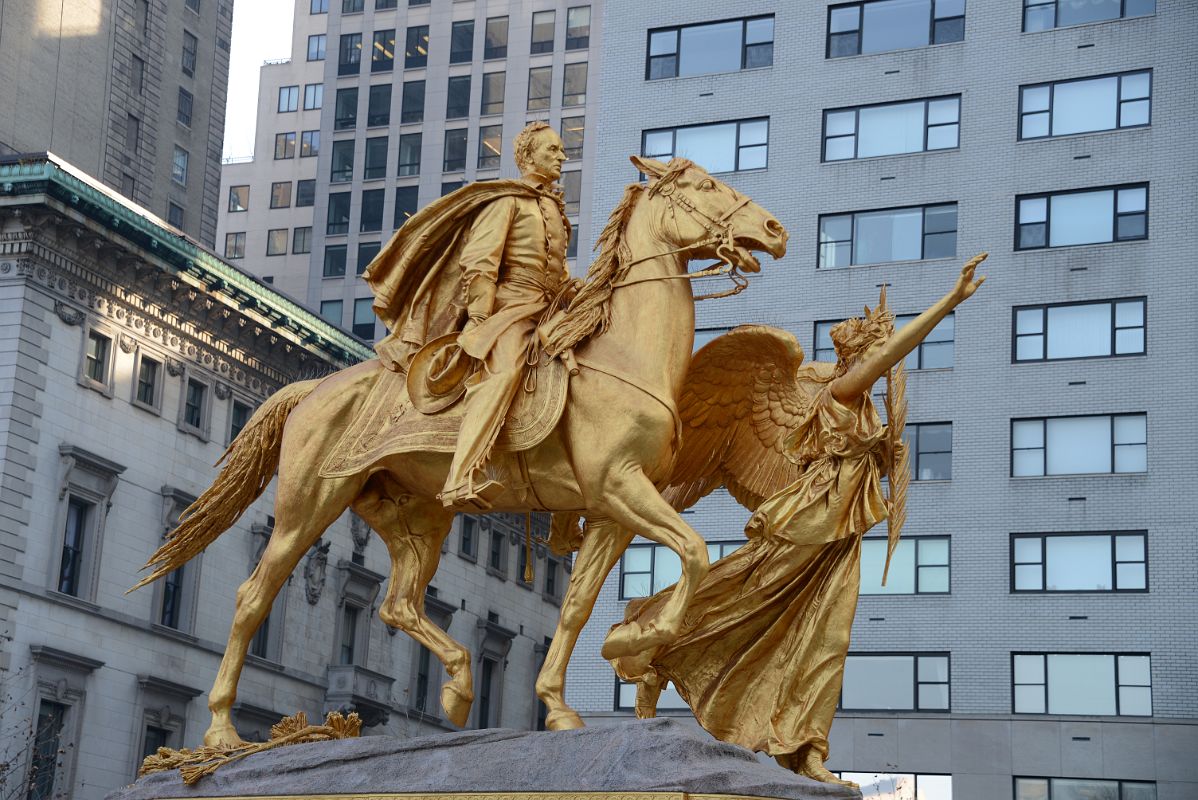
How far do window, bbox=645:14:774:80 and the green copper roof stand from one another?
12880mm

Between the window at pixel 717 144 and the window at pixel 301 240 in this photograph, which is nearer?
the window at pixel 717 144

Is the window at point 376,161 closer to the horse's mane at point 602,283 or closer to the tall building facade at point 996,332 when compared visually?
the tall building facade at point 996,332

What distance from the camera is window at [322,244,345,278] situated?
8838 cm

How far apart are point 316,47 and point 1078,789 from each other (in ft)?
217

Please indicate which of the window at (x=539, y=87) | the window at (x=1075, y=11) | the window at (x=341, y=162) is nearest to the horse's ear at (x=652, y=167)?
the window at (x=1075, y=11)

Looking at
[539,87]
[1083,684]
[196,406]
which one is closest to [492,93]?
[539,87]

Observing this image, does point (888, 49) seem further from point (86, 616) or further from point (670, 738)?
point (670, 738)

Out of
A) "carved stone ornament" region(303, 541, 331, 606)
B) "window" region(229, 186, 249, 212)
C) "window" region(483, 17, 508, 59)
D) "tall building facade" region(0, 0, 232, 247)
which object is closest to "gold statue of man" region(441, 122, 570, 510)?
"carved stone ornament" region(303, 541, 331, 606)

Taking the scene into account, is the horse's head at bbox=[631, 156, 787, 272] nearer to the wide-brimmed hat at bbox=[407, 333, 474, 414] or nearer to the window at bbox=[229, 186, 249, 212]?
the wide-brimmed hat at bbox=[407, 333, 474, 414]

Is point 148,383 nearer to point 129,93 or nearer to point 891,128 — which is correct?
point 891,128

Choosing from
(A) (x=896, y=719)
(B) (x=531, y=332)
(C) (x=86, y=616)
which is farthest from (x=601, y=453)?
(C) (x=86, y=616)

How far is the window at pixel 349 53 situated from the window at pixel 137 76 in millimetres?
19069

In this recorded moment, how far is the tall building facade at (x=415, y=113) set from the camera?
86.5 m

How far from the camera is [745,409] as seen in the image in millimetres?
16000
